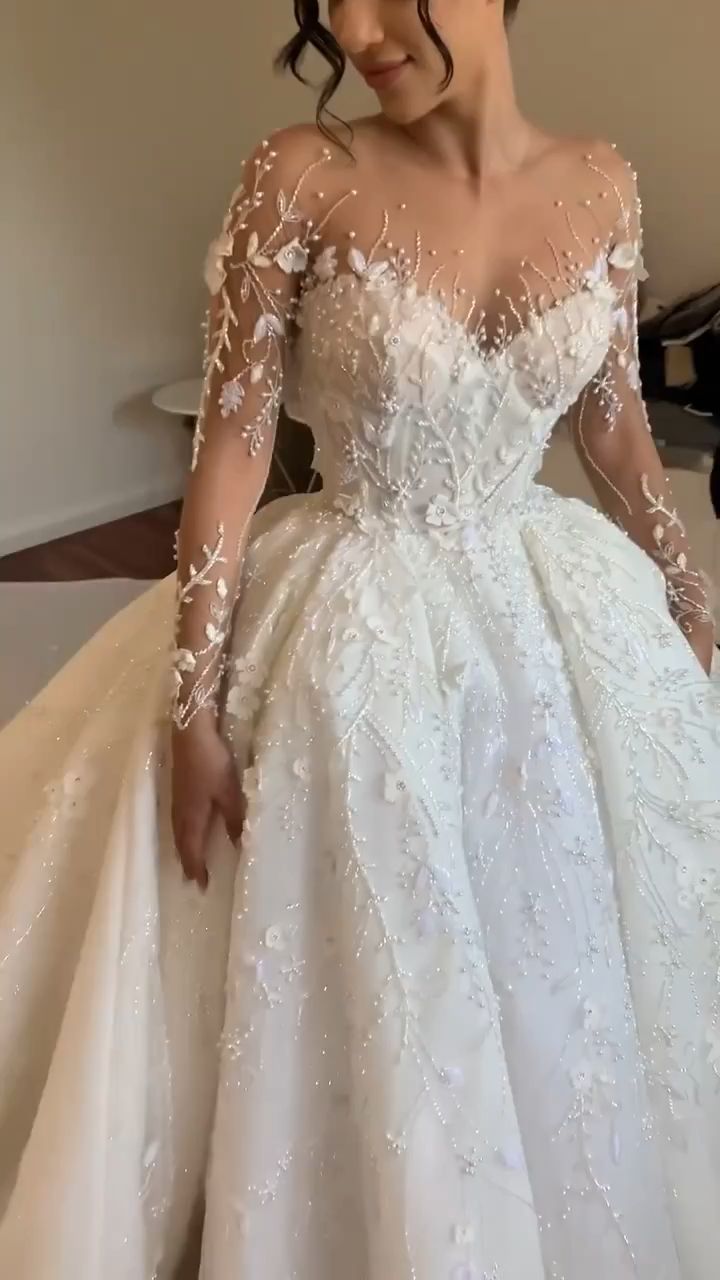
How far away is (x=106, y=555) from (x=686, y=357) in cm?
149

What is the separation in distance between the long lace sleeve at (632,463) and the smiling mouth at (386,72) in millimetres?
285

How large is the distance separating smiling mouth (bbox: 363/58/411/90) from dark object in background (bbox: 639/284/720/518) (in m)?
1.40

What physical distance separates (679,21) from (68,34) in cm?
138

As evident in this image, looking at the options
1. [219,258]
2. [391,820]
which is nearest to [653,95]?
[219,258]

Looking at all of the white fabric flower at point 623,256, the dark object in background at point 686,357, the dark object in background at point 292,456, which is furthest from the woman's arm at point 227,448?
the dark object in background at point 292,456

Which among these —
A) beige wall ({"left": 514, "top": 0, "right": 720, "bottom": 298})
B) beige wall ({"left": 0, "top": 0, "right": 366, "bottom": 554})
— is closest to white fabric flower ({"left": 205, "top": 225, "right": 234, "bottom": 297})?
beige wall ({"left": 514, "top": 0, "right": 720, "bottom": 298})

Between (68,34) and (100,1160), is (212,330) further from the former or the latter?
(68,34)

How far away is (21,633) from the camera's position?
2348 millimetres

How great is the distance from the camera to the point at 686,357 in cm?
220

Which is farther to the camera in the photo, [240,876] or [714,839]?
[714,839]

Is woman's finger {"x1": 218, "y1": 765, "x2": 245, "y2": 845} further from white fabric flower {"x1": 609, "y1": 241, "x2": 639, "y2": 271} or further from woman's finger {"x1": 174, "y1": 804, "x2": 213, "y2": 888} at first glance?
white fabric flower {"x1": 609, "y1": 241, "x2": 639, "y2": 271}

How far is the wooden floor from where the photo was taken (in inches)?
109

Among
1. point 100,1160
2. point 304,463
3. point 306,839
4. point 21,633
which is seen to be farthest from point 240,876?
point 304,463

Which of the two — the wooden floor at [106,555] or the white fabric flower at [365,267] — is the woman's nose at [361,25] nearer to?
the white fabric flower at [365,267]
